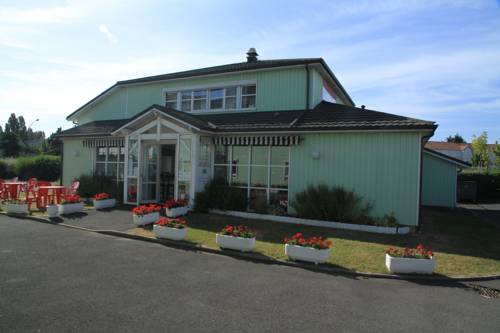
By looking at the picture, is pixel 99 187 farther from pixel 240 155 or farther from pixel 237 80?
pixel 237 80

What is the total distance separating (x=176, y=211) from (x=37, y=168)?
25393 millimetres

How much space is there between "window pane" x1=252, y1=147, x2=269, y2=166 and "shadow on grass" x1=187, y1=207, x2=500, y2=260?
255cm

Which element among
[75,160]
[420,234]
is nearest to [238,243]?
[420,234]

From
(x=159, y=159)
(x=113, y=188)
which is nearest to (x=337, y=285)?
(x=159, y=159)

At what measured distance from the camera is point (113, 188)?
16422 mm

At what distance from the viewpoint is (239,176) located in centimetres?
1443

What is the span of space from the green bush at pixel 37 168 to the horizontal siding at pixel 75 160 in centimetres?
1458

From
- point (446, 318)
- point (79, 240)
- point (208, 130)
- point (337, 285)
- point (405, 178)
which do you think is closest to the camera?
point (446, 318)

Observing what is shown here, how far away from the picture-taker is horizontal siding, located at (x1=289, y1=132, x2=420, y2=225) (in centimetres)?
1130

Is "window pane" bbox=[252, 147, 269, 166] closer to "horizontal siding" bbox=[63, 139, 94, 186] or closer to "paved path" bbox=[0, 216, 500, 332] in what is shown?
"paved path" bbox=[0, 216, 500, 332]

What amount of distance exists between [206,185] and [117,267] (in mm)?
7271

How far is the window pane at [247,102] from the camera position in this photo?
645 inches

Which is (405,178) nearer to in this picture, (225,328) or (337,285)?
(337,285)

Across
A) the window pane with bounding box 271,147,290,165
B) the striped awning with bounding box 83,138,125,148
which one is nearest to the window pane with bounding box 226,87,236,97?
the window pane with bounding box 271,147,290,165
